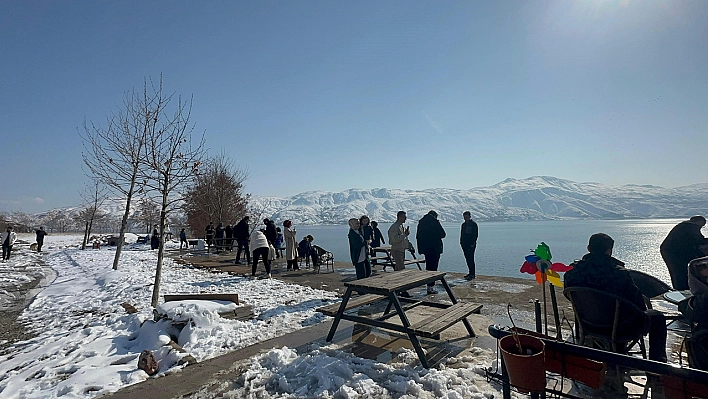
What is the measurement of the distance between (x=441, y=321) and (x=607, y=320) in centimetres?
155

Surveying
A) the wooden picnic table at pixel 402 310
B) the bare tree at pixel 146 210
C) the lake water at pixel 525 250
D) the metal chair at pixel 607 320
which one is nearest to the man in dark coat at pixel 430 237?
the wooden picnic table at pixel 402 310

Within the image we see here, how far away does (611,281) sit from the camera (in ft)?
9.84

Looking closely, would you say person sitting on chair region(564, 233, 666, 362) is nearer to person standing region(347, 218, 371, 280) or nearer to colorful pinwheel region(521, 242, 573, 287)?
colorful pinwheel region(521, 242, 573, 287)

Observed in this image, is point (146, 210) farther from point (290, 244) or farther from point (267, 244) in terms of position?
point (267, 244)

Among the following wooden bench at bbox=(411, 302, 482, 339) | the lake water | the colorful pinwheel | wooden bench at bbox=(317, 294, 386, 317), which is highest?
the colorful pinwheel

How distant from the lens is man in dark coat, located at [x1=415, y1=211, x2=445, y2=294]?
8.30m

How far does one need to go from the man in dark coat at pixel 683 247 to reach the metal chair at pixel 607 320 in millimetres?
4374

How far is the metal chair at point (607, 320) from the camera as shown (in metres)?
2.90

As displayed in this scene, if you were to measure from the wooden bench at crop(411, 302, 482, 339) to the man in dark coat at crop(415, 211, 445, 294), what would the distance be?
366 centimetres

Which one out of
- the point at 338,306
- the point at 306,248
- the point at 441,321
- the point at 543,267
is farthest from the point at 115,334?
the point at 306,248

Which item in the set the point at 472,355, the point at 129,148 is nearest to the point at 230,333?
the point at 472,355

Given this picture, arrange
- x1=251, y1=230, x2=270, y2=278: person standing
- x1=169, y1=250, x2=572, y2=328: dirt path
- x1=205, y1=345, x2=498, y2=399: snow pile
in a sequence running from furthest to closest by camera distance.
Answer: x1=251, y1=230, x2=270, y2=278: person standing → x1=169, y1=250, x2=572, y2=328: dirt path → x1=205, y1=345, x2=498, y2=399: snow pile

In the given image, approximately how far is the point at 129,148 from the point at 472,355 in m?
10.6

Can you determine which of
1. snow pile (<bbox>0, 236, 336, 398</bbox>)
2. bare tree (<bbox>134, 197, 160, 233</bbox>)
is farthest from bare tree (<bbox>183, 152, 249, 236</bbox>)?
snow pile (<bbox>0, 236, 336, 398</bbox>)
